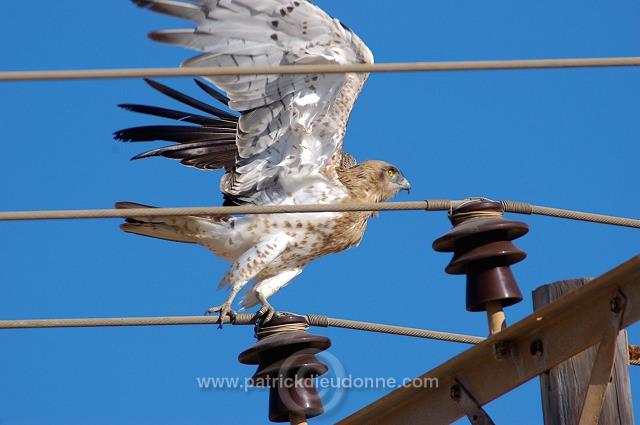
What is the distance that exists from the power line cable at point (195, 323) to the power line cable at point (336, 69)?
98 cm

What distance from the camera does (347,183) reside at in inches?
271

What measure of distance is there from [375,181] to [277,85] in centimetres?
124

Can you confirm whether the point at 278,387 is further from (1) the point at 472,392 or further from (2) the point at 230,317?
(2) the point at 230,317

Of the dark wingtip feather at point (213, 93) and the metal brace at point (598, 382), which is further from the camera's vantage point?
the dark wingtip feather at point (213, 93)

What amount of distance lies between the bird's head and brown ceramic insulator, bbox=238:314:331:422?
115 inches

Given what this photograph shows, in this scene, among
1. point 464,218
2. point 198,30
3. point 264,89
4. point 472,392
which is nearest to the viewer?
point 472,392

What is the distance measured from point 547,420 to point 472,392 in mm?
292

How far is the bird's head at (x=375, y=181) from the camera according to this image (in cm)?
693

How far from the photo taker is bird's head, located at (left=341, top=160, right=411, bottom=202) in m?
6.93

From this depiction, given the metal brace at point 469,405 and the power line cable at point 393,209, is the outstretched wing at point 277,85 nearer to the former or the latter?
the power line cable at point 393,209

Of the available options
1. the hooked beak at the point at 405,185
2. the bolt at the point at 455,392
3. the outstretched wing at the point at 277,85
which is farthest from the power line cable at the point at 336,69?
the hooked beak at the point at 405,185

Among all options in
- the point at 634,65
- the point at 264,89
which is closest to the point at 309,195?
the point at 264,89

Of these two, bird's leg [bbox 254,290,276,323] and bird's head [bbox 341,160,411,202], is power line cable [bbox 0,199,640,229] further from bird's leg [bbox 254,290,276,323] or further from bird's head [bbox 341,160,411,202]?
bird's head [bbox 341,160,411,202]

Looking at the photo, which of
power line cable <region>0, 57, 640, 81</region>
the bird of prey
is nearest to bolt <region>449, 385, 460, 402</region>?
power line cable <region>0, 57, 640, 81</region>
